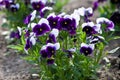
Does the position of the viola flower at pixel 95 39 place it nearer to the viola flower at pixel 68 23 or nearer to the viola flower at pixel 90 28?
the viola flower at pixel 90 28

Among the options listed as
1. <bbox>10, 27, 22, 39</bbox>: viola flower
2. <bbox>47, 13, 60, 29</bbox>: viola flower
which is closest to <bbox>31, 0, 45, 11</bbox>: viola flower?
<bbox>10, 27, 22, 39</bbox>: viola flower

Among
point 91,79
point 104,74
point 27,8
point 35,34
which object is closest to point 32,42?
point 35,34

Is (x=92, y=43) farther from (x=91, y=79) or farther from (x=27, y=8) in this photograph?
(x=27, y=8)

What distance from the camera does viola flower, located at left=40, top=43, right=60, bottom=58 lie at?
3266 millimetres

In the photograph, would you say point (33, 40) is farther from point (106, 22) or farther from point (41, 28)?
point (106, 22)

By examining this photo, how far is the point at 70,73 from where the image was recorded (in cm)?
Result: 350

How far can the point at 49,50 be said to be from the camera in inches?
129

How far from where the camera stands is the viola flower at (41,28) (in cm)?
332

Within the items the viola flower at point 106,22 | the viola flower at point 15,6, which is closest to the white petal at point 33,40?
the viola flower at point 106,22

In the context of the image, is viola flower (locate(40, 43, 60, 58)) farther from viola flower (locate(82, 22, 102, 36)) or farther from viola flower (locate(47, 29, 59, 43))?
viola flower (locate(82, 22, 102, 36))

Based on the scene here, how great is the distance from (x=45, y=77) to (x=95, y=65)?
46 centimetres

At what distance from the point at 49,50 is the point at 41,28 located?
0.20 m

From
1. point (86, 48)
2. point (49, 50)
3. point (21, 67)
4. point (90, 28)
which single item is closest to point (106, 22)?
point (90, 28)

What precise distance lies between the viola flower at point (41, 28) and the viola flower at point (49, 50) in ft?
0.41
